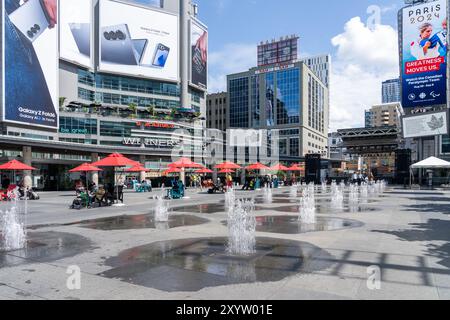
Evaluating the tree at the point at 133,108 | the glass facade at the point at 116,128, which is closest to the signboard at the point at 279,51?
the tree at the point at 133,108

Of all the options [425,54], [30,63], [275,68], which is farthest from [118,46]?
[425,54]

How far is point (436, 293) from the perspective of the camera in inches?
204

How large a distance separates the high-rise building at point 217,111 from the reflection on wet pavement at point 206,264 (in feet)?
408

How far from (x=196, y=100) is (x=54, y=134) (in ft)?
135

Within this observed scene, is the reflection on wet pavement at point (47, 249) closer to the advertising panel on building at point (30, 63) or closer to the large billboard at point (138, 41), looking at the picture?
the advertising panel on building at point (30, 63)

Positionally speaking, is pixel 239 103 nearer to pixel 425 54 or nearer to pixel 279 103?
pixel 279 103

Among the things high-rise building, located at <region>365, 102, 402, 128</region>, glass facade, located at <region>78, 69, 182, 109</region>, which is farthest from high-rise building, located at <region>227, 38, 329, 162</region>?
high-rise building, located at <region>365, 102, 402, 128</region>

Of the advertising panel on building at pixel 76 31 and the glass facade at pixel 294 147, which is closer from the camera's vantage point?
the advertising panel on building at pixel 76 31

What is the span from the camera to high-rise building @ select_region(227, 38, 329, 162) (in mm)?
119062

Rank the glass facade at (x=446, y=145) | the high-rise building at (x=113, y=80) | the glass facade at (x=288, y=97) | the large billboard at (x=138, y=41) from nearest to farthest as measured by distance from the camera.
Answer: the high-rise building at (x=113, y=80), the glass facade at (x=446, y=145), the large billboard at (x=138, y=41), the glass facade at (x=288, y=97)

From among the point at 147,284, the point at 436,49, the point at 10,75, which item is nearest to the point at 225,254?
the point at 147,284

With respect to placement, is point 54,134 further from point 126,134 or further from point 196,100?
point 196,100

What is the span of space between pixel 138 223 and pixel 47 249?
14.7ft

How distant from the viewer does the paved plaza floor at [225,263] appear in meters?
5.34
